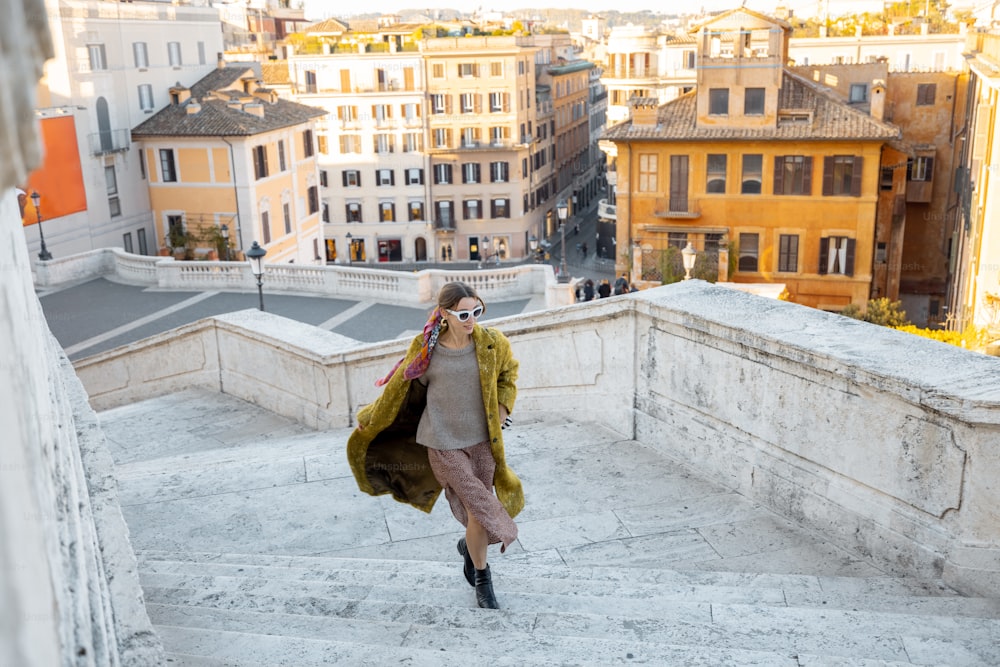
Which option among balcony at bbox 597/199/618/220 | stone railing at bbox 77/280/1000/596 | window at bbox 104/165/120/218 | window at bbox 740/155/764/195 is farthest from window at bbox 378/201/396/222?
stone railing at bbox 77/280/1000/596

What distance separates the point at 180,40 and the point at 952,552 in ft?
147

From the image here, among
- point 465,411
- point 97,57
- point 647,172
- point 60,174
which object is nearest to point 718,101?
point 647,172

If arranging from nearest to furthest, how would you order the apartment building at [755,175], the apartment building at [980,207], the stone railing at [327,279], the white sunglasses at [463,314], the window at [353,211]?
the white sunglasses at [463,314] < the stone railing at [327,279] < the apartment building at [980,207] < the apartment building at [755,175] < the window at [353,211]

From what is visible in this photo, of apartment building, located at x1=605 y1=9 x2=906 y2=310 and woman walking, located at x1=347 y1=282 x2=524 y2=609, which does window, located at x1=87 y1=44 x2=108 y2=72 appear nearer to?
apartment building, located at x1=605 y1=9 x2=906 y2=310

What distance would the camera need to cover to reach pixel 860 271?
119 feet

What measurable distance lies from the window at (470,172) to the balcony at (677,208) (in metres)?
28.1

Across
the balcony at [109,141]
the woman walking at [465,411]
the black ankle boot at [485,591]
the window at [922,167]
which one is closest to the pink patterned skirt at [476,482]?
the woman walking at [465,411]

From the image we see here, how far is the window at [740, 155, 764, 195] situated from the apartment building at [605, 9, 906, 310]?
4 cm

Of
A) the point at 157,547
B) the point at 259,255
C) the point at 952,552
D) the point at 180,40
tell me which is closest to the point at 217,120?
the point at 180,40

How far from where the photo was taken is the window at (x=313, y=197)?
44.3 metres

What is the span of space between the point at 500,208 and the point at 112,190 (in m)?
31.2

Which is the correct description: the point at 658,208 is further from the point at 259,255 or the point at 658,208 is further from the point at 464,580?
the point at 464,580

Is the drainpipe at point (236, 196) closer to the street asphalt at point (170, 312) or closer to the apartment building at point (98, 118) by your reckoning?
the apartment building at point (98, 118)

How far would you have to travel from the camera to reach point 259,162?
38875mm
